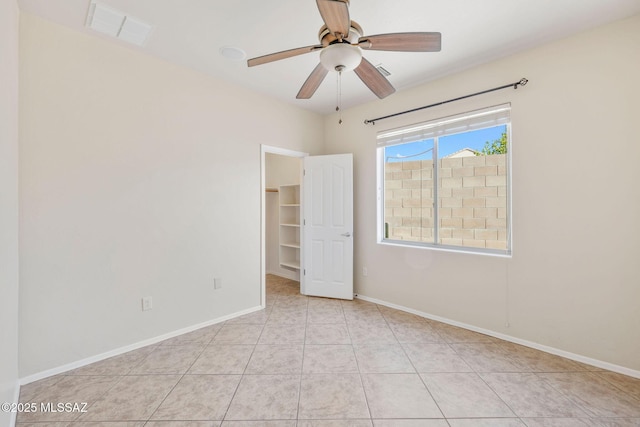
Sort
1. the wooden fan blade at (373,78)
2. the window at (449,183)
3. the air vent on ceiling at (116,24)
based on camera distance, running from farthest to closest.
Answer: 1. the window at (449,183)
2. the air vent on ceiling at (116,24)
3. the wooden fan blade at (373,78)

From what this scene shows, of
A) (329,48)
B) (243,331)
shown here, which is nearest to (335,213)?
(243,331)

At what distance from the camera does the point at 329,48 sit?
5.10ft

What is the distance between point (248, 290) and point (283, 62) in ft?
8.36

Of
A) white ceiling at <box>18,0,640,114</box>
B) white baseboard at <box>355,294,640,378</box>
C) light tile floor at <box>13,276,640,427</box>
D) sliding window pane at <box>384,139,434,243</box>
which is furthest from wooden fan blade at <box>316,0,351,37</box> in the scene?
white baseboard at <box>355,294,640,378</box>

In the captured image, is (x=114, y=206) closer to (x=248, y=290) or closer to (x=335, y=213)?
(x=248, y=290)

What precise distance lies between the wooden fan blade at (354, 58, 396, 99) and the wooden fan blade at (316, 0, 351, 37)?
29 cm

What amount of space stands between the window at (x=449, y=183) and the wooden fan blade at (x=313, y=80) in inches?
62.6

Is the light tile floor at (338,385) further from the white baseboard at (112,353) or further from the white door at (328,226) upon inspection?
the white door at (328,226)

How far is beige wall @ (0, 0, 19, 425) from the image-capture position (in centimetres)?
128

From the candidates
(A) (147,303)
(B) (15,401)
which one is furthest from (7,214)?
(A) (147,303)

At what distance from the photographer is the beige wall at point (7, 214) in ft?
4.20

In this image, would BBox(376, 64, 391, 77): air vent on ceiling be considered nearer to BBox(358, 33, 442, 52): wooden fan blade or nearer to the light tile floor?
BBox(358, 33, 442, 52): wooden fan blade

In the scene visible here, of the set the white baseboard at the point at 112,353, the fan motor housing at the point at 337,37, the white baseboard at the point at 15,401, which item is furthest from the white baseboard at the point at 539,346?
the white baseboard at the point at 15,401

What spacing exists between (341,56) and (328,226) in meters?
2.49
